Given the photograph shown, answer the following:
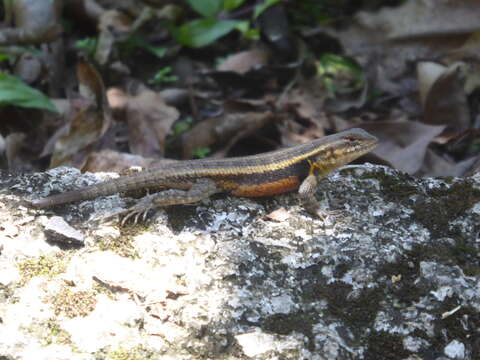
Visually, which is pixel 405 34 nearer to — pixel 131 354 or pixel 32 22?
pixel 32 22

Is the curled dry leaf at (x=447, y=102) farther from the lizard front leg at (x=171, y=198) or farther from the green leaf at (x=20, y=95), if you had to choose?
the green leaf at (x=20, y=95)

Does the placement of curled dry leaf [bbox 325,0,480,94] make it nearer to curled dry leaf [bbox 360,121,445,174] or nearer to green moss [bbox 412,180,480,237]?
curled dry leaf [bbox 360,121,445,174]

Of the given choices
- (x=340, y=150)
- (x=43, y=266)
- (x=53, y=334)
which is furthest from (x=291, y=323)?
(x=340, y=150)

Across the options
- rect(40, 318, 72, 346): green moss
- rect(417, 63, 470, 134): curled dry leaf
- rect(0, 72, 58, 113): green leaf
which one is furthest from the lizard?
rect(417, 63, 470, 134): curled dry leaf

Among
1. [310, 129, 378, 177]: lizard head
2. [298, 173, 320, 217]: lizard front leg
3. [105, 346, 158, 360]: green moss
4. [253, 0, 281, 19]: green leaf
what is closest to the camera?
[105, 346, 158, 360]: green moss

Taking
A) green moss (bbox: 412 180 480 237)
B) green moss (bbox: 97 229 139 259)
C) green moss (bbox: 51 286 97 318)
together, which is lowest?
green moss (bbox: 51 286 97 318)

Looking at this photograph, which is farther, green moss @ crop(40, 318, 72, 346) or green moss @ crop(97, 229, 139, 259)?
green moss @ crop(97, 229, 139, 259)
